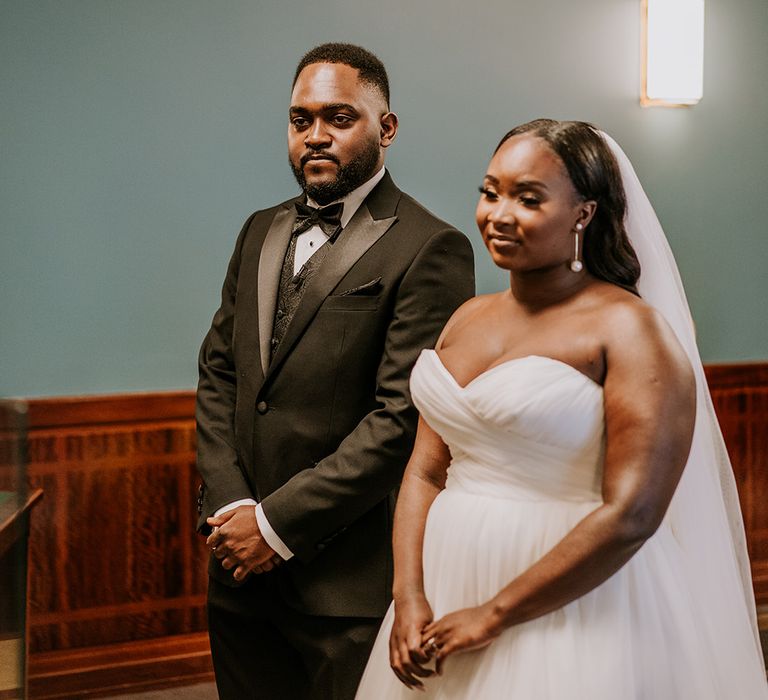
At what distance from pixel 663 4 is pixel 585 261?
2.70m

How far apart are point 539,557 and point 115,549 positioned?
215 cm

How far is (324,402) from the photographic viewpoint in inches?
86.3

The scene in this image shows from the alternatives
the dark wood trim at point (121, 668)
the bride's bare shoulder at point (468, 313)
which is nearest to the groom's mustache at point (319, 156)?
the bride's bare shoulder at point (468, 313)

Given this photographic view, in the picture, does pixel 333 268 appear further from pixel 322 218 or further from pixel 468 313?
pixel 468 313

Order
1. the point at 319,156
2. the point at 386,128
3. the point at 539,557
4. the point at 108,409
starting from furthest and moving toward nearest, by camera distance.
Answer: the point at 108,409, the point at 386,128, the point at 319,156, the point at 539,557

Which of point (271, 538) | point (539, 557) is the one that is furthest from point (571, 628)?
point (271, 538)

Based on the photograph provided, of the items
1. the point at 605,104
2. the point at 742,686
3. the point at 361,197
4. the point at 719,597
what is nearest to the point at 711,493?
the point at 719,597

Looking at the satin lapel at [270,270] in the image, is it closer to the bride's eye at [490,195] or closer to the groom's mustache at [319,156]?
the groom's mustache at [319,156]

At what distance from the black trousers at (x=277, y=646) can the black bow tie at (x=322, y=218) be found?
0.76m

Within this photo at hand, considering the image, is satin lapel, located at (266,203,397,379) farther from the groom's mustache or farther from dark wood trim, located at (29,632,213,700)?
dark wood trim, located at (29,632,213,700)

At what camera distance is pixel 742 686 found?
167 centimetres

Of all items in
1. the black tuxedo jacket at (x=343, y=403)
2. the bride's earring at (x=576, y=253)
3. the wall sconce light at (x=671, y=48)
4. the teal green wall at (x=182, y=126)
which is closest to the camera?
the bride's earring at (x=576, y=253)

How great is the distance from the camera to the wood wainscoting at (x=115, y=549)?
10.9 feet

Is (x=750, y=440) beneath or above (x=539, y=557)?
beneath
